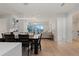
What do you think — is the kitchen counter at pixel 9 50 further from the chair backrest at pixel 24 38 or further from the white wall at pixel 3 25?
the white wall at pixel 3 25

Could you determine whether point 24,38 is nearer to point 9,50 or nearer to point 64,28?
point 9,50

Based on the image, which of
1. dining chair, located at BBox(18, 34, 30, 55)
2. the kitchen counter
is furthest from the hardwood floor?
the kitchen counter

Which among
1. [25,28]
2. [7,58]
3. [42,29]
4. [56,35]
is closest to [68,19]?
[56,35]

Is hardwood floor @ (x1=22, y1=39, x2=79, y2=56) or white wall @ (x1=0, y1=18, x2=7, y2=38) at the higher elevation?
white wall @ (x1=0, y1=18, x2=7, y2=38)

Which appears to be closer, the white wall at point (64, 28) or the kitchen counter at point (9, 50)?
the kitchen counter at point (9, 50)

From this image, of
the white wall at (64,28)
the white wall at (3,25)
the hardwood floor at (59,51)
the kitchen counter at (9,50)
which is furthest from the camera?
the white wall at (64,28)

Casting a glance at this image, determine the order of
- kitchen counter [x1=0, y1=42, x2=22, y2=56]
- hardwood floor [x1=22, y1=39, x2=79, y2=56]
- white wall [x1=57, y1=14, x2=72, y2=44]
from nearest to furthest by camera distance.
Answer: kitchen counter [x1=0, y1=42, x2=22, y2=56] < hardwood floor [x1=22, y1=39, x2=79, y2=56] < white wall [x1=57, y1=14, x2=72, y2=44]

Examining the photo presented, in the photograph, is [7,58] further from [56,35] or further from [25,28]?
[56,35]

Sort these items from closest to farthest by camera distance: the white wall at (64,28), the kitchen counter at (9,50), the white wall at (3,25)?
the kitchen counter at (9,50) < the white wall at (3,25) < the white wall at (64,28)

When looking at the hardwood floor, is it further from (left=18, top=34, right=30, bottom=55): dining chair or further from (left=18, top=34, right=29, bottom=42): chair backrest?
(left=18, top=34, right=29, bottom=42): chair backrest

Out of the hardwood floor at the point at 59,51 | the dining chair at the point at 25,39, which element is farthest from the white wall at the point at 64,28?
the dining chair at the point at 25,39

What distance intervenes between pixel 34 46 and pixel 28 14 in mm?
2614

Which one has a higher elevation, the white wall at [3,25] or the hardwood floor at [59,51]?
the white wall at [3,25]

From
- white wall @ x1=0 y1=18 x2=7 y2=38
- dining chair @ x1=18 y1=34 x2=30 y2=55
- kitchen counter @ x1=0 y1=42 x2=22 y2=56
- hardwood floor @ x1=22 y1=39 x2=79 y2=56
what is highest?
white wall @ x1=0 y1=18 x2=7 y2=38
